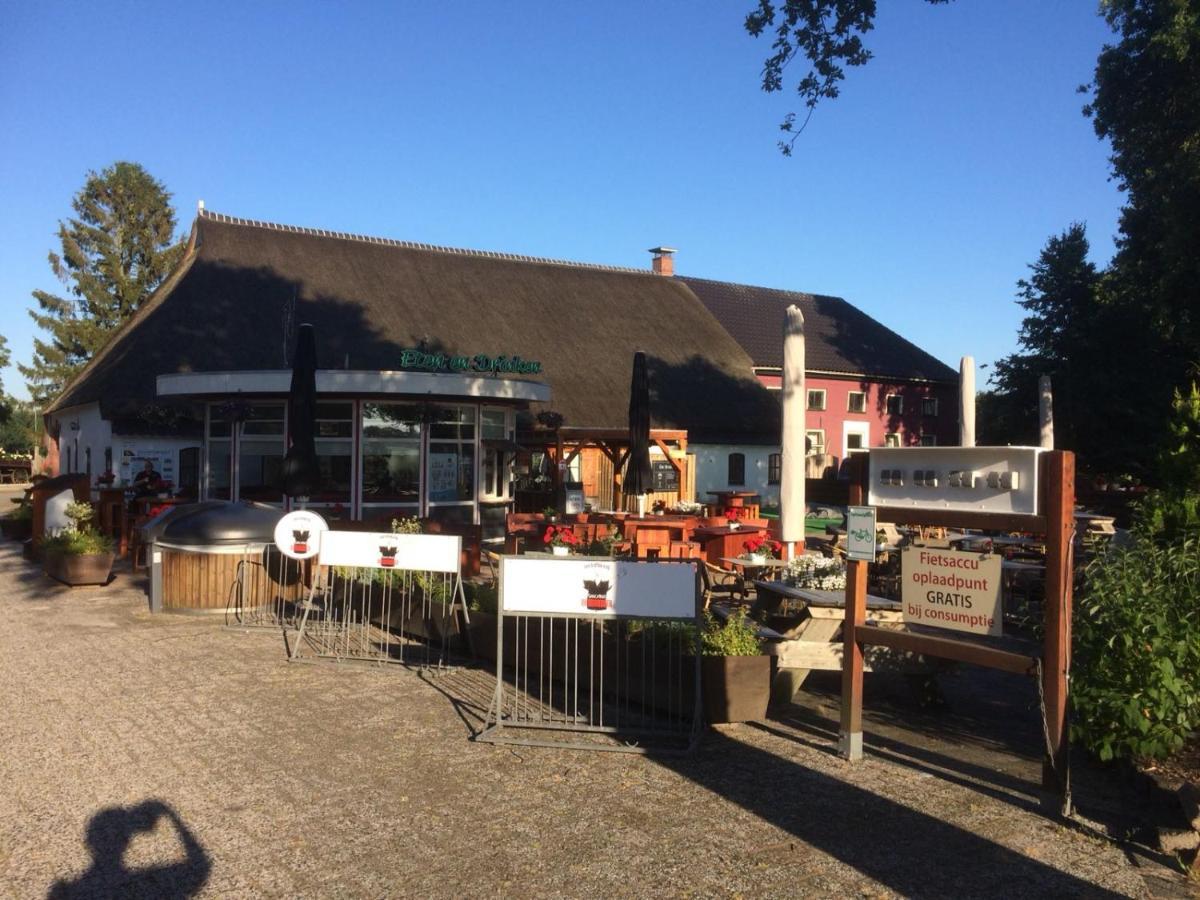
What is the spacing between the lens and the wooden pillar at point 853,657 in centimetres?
652

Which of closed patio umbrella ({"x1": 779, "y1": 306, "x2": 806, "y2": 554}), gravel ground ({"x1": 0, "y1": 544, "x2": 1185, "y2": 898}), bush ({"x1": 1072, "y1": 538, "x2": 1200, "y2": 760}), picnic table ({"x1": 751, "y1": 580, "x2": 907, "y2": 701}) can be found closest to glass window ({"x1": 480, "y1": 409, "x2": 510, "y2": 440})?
closed patio umbrella ({"x1": 779, "y1": 306, "x2": 806, "y2": 554})

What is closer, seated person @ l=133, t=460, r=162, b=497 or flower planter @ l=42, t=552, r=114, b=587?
flower planter @ l=42, t=552, r=114, b=587

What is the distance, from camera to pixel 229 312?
1017 inches

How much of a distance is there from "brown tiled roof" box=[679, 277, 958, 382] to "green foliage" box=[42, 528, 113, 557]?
25958 millimetres

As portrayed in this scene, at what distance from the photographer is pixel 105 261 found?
53.7 meters

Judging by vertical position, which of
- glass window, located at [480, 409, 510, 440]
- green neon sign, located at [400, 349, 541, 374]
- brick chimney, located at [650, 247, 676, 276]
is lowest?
glass window, located at [480, 409, 510, 440]

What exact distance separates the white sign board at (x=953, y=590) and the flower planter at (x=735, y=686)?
1.14 metres

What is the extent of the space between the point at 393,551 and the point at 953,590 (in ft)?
16.7

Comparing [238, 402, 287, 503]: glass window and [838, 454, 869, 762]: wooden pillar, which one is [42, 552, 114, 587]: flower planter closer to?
[238, 402, 287, 503]: glass window

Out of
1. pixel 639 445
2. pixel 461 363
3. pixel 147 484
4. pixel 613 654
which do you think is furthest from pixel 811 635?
pixel 147 484

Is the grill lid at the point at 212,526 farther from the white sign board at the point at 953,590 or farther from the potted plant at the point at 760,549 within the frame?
the white sign board at the point at 953,590

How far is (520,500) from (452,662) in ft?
38.6

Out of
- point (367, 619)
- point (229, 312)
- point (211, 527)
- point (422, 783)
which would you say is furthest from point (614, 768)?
point (229, 312)

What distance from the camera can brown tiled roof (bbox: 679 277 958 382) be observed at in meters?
38.3
